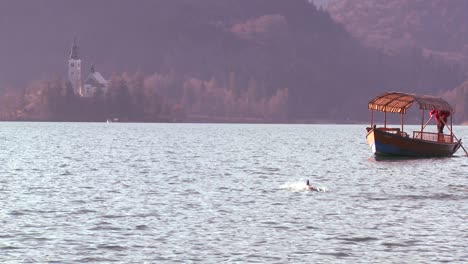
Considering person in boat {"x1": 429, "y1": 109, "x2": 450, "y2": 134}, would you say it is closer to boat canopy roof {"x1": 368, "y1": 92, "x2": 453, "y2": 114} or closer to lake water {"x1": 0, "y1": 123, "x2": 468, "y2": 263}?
boat canopy roof {"x1": 368, "y1": 92, "x2": 453, "y2": 114}

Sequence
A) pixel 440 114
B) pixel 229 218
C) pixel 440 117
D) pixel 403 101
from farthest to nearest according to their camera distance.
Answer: pixel 440 114
pixel 440 117
pixel 403 101
pixel 229 218

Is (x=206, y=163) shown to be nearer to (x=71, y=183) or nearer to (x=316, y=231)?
(x=71, y=183)

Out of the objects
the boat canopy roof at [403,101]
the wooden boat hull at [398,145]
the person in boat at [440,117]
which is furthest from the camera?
the person in boat at [440,117]

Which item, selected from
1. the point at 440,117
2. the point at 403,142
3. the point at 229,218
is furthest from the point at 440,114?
the point at 229,218

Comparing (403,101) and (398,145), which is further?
(403,101)

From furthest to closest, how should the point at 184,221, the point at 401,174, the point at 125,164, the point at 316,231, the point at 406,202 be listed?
the point at 125,164, the point at 401,174, the point at 406,202, the point at 184,221, the point at 316,231

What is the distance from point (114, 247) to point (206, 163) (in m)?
55.3

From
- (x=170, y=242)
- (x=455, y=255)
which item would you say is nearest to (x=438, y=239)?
(x=455, y=255)

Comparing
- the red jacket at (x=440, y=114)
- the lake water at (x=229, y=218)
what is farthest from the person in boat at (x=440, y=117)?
the lake water at (x=229, y=218)

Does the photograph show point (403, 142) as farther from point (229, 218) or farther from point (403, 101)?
point (229, 218)

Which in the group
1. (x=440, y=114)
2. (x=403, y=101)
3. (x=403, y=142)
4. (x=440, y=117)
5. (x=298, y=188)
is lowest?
(x=298, y=188)

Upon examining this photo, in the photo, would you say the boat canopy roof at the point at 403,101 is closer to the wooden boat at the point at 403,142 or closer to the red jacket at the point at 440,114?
the wooden boat at the point at 403,142

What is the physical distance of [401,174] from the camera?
2667 inches

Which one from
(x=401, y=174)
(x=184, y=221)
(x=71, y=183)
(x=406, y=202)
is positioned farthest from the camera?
(x=401, y=174)
